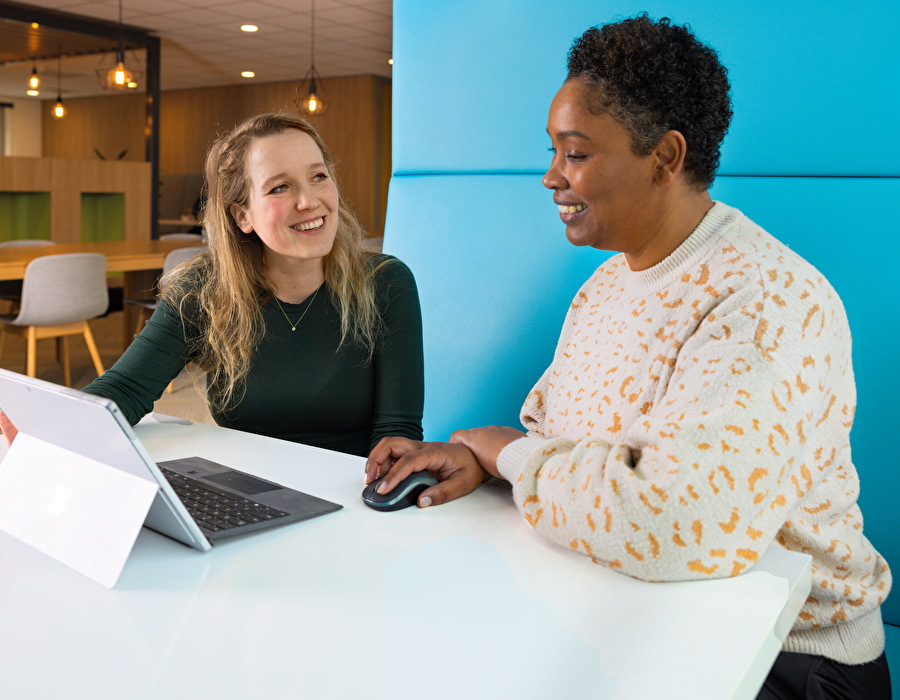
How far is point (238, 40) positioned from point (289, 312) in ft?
26.9

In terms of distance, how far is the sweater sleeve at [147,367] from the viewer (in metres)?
1.47

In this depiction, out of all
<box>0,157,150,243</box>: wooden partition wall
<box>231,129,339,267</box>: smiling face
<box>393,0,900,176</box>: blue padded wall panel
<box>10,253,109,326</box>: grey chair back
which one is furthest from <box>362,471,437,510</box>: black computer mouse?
<box>0,157,150,243</box>: wooden partition wall

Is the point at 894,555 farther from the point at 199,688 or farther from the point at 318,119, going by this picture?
the point at 318,119

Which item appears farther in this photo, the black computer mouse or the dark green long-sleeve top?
the dark green long-sleeve top

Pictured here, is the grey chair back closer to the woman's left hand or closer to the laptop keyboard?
the laptop keyboard

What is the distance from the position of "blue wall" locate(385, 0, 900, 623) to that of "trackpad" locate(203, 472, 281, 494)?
2.79ft

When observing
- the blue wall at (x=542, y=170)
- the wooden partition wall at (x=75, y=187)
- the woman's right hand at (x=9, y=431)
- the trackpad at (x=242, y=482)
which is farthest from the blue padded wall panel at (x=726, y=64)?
the wooden partition wall at (x=75, y=187)

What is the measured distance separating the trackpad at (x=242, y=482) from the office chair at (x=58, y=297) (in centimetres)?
350

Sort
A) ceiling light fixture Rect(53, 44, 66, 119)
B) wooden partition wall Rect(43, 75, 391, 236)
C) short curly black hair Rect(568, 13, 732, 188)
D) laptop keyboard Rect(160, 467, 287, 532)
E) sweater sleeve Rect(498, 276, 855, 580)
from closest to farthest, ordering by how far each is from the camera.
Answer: sweater sleeve Rect(498, 276, 855, 580) → laptop keyboard Rect(160, 467, 287, 532) → short curly black hair Rect(568, 13, 732, 188) → ceiling light fixture Rect(53, 44, 66, 119) → wooden partition wall Rect(43, 75, 391, 236)

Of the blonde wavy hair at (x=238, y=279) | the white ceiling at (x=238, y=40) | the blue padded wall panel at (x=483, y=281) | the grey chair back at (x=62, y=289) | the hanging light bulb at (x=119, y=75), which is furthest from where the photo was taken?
the white ceiling at (x=238, y=40)

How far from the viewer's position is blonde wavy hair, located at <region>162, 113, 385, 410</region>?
163 centimetres

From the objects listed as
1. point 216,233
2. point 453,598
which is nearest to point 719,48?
point 216,233

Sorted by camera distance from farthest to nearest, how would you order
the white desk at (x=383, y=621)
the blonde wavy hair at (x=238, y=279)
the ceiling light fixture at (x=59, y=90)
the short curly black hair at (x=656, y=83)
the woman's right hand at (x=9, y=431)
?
1. the ceiling light fixture at (x=59, y=90)
2. the blonde wavy hair at (x=238, y=279)
3. the woman's right hand at (x=9, y=431)
4. the short curly black hair at (x=656, y=83)
5. the white desk at (x=383, y=621)

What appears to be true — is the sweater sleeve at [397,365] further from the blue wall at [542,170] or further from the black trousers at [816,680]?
the black trousers at [816,680]
